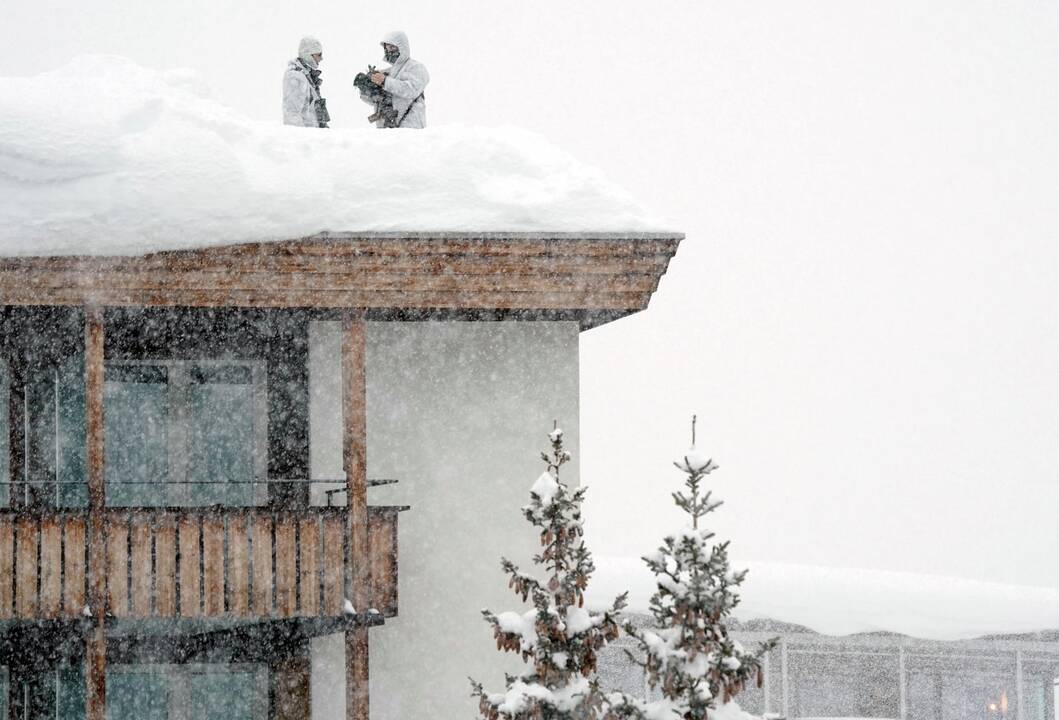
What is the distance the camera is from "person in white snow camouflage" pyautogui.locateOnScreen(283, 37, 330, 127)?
15.8m

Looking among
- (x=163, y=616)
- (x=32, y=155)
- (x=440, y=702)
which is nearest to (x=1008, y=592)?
(x=440, y=702)

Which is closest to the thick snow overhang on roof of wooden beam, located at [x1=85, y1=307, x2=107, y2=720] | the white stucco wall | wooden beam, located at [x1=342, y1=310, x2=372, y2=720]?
wooden beam, located at [x1=342, y1=310, x2=372, y2=720]

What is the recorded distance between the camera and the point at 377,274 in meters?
12.6

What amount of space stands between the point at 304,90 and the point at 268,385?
383 cm

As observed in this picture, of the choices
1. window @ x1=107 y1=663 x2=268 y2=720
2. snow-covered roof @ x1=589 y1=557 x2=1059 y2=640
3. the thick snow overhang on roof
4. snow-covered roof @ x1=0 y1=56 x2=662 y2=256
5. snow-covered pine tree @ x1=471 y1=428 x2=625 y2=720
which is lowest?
snow-covered roof @ x1=589 y1=557 x2=1059 y2=640

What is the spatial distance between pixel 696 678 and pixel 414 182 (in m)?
5.65

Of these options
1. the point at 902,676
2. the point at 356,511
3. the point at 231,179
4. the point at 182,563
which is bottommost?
the point at 902,676

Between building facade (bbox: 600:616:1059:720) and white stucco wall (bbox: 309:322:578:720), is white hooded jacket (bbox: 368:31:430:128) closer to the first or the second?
white stucco wall (bbox: 309:322:578:720)

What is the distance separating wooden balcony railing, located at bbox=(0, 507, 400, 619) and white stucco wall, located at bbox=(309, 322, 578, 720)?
160 centimetres

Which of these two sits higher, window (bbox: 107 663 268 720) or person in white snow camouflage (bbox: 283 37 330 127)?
person in white snow camouflage (bbox: 283 37 330 127)

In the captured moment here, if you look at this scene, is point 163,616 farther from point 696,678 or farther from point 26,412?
point 696,678

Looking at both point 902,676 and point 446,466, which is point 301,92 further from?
point 902,676

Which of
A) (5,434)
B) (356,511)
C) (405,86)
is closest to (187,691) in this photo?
(356,511)

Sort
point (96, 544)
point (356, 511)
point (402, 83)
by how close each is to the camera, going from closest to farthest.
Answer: point (96, 544) < point (356, 511) < point (402, 83)
